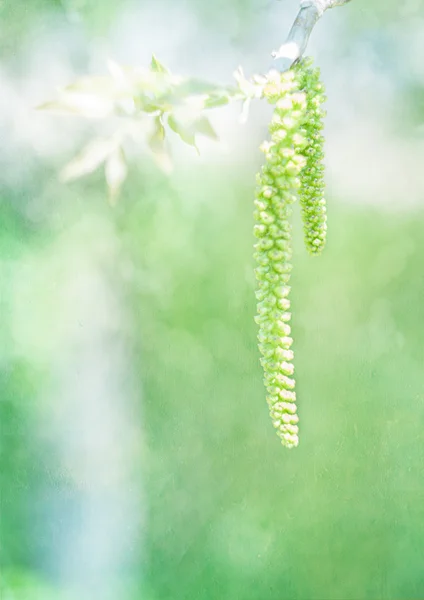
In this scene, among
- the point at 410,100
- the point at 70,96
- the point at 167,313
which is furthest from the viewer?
the point at 167,313

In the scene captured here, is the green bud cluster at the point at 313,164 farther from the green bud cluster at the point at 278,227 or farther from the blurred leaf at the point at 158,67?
the blurred leaf at the point at 158,67

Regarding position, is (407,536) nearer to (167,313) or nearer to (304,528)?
(304,528)

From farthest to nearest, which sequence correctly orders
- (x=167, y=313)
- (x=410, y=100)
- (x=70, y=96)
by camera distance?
(x=167, y=313) < (x=410, y=100) < (x=70, y=96)

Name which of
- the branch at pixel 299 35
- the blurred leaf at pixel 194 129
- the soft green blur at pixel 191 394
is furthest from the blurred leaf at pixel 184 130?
the soft green blur at pixel 191 394

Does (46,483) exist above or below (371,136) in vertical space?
below

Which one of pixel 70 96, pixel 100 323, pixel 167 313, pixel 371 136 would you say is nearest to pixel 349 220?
pixel 371 136

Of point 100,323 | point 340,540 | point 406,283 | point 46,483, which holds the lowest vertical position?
point 340,540

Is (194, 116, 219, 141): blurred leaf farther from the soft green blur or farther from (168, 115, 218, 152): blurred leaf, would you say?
the soft green blur

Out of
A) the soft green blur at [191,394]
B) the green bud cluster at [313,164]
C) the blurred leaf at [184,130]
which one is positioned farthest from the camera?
the soft green blur at [191,394]
